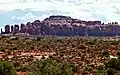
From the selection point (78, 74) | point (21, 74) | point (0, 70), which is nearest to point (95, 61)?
point (78, 74)

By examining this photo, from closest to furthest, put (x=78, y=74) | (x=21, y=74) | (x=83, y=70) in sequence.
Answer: (x=21, y=74)
(x=78, y=74)
(x=83, y=70)

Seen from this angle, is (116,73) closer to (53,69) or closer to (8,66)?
(53,69)

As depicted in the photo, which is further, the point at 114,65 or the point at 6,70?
the point at 114,65

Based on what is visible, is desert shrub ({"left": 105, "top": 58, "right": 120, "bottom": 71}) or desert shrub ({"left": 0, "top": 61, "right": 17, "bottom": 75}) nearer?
desert shrub ({"left": 0, "top": 61, "right": 17, "bottom": 75})

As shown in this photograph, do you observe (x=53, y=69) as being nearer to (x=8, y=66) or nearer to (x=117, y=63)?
(x=8, y=66)

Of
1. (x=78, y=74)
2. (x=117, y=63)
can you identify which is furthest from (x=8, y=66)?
(x=117, y=63)

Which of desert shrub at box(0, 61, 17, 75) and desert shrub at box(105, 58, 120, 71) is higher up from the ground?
desert shrub at box(0, 61, 17, 75)

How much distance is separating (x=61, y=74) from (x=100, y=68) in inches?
369

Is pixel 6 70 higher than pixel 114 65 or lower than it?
higher

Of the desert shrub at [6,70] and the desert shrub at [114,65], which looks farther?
the desert shrub at [114,65]

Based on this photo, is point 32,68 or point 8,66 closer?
point 8,66

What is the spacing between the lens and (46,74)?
29828 mm

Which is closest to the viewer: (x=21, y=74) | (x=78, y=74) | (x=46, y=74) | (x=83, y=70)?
(x=46, y=74)

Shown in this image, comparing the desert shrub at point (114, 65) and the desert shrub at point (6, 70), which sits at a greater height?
the desert shrub at point (6, 70)
